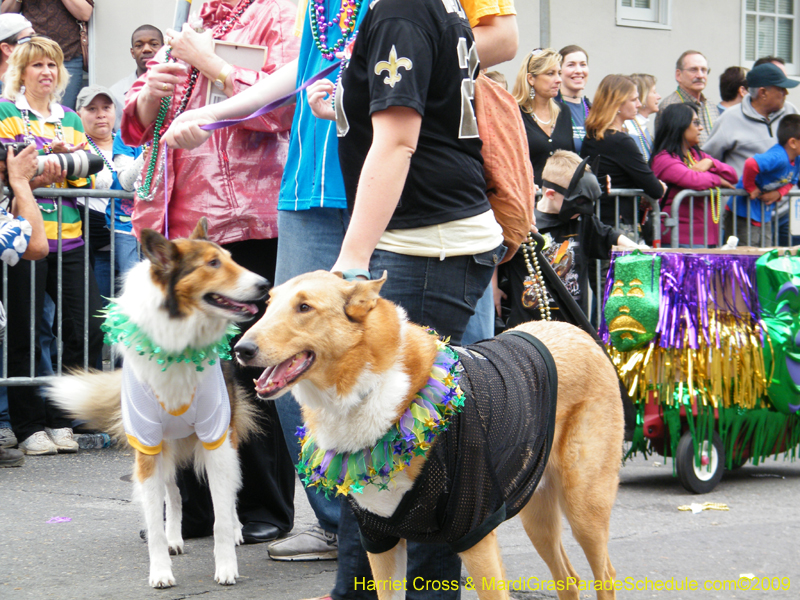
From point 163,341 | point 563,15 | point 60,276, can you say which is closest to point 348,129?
point 163,341

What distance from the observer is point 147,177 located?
3.89 m

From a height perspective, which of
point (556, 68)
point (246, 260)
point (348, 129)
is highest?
point (556, 68)

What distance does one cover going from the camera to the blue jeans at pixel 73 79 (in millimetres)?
8012

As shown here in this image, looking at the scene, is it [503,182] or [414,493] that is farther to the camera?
[503,182]

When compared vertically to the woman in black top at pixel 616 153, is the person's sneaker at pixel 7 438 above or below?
below

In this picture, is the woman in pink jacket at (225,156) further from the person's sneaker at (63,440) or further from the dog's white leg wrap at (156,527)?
the person's sneaker at (63,440)

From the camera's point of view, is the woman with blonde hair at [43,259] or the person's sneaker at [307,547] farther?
the woman with blonde hair at [43,259]

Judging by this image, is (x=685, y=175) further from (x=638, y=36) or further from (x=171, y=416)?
(x=638, y=36)

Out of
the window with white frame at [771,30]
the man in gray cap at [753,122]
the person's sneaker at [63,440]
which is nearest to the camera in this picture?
the person's sneaker at [63,440]

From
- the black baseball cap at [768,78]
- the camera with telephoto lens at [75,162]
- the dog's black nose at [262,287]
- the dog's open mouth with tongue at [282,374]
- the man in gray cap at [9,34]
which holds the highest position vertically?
the black baseball cap at [768,78]

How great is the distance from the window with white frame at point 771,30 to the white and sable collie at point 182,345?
1196 cm

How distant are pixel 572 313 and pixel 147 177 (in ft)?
6.25

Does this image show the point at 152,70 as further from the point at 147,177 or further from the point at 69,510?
the point at 69,510

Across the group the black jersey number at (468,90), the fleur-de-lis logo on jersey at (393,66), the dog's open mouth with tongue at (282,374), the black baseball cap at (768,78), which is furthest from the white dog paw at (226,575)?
the black baseball cap at (768,78)
